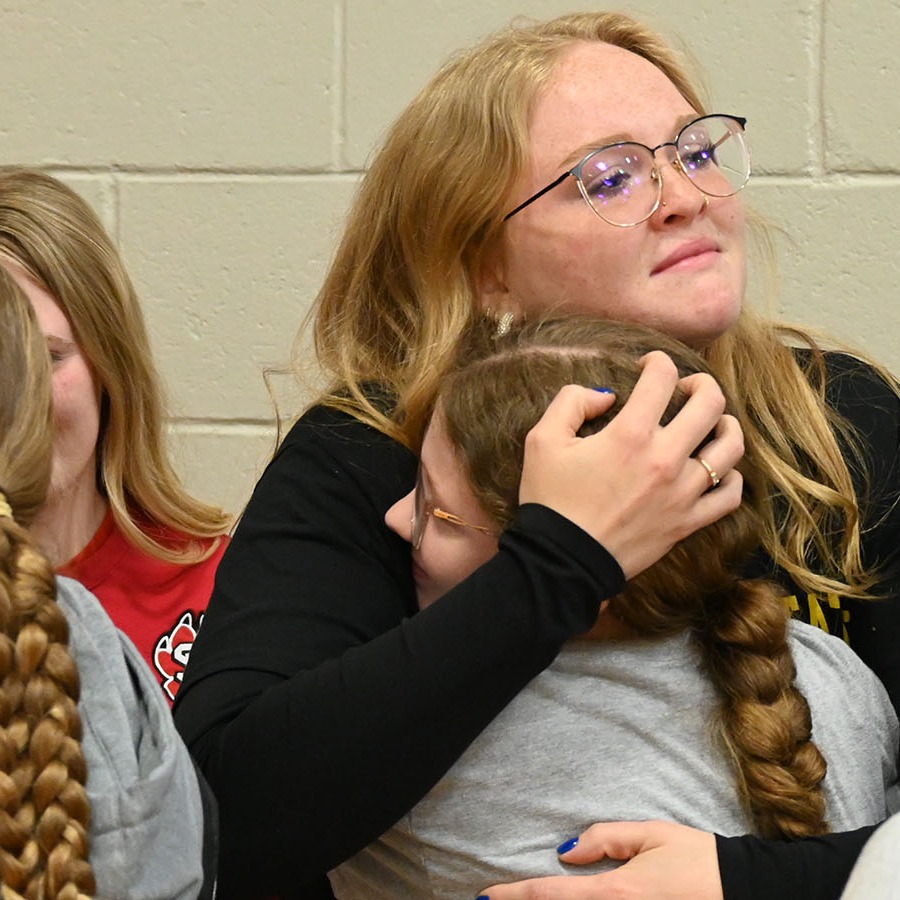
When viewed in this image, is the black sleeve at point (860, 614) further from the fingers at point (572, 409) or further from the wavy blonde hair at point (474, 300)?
the fingers at point (572, 409)

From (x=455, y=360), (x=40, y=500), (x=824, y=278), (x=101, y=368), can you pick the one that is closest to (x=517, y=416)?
(x=455, y=360)

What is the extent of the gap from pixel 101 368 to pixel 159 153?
0.66 metres

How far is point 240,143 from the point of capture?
8.04 ft

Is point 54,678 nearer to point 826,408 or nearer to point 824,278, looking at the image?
point 826,408

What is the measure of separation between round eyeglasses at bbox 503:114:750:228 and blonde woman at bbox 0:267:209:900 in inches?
26.0

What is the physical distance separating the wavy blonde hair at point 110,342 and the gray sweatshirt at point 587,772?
0.85 meters

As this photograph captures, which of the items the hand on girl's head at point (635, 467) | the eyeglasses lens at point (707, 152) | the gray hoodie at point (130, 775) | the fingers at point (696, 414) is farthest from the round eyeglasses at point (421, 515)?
the eyeglasses lens at point (707, 152)

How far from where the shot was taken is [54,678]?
1.01m

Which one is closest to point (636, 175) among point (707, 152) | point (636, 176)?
point (636, 176)

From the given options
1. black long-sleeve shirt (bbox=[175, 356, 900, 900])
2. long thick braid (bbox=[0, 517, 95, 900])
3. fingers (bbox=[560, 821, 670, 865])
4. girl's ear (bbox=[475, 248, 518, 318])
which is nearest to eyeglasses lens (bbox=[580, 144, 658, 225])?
girl's ear (bbox=[475, 248, 518, 318])

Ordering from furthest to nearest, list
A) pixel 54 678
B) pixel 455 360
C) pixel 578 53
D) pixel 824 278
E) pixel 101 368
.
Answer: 1. pixel 824 278
2. pixel 101 368
3. pixel 578 53
4. pixel 455 360
5. pixel 54 678

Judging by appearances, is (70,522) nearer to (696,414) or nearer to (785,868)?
(696,414)

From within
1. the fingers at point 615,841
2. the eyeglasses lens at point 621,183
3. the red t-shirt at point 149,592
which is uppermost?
the eyeglasses lens at point 621,183

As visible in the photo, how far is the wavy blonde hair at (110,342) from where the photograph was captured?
1.92 meters
